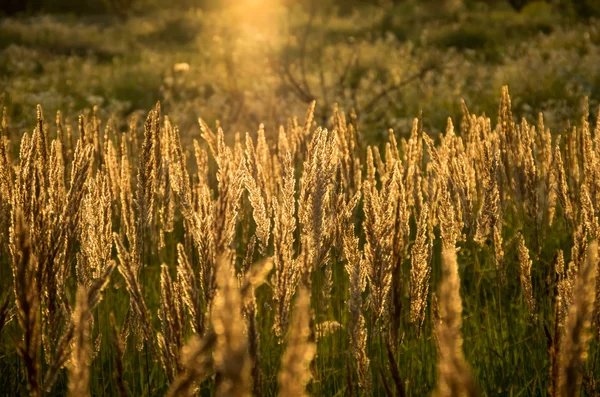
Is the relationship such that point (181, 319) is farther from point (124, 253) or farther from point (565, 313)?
point (565, 313)

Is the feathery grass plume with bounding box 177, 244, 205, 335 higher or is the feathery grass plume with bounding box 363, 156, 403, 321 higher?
the feathery grass plume with bounding box 363, 156, 403, 321

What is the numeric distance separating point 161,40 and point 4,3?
16114 millimetres

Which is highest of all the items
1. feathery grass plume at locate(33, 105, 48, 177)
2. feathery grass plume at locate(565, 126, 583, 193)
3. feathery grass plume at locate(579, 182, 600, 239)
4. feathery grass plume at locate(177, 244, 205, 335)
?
feathery grass plume at locate(565, 126, 583, 193)

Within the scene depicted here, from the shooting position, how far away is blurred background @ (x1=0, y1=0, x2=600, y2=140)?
8578 mm

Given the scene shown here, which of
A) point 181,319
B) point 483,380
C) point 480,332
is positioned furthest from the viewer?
point 480,332

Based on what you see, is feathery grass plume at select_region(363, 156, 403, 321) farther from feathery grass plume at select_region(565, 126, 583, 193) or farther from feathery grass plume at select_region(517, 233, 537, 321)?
feathery grass plume at select_region(565, 126, 583, 193)

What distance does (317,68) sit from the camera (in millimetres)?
13758

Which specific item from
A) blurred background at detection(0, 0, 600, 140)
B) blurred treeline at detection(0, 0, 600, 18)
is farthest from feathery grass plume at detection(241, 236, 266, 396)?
blurred treeline at detection(0, 0, 600, 18)

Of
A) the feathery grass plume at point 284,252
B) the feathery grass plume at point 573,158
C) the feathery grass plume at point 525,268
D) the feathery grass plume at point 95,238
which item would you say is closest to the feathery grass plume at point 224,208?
the feathery grass plume at point 284,252

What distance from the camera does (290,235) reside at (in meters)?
1.83

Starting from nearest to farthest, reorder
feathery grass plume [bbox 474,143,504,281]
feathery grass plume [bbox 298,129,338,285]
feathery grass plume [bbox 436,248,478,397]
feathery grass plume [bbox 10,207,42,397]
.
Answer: feathery grass plume [bbox 436,248,478,397]
feathery grass plume [bbox 10,207,42,397]
feathery grass plume [bbox 298,129,338,285]
feathery grass plume [bbox 474,143,504,281]

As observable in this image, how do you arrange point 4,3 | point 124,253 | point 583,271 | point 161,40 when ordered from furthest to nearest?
point 4,3
point 161,40
point 124,253
point 583,271

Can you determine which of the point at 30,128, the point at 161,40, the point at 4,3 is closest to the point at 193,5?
the point at 4,3

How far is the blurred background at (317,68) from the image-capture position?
8578 millimetres
